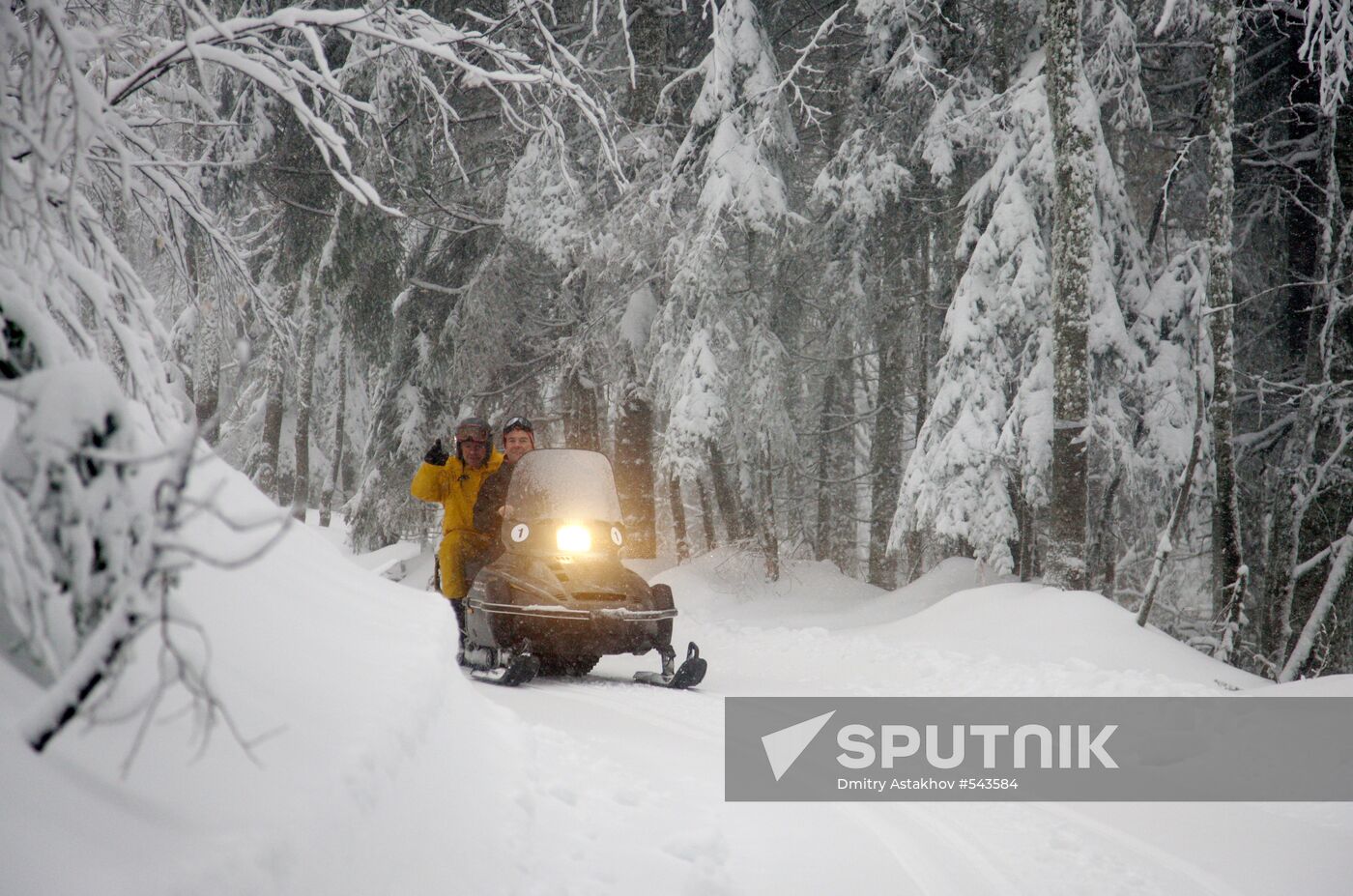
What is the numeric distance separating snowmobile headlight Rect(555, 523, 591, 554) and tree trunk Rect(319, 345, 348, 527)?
15900mm

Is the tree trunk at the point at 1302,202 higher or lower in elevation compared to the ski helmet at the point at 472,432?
higher

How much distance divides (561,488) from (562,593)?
3.52 ft

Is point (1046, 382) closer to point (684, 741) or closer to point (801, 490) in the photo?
point (684, 741)

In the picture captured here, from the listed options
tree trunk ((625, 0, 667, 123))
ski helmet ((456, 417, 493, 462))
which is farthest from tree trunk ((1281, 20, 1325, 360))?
ski helmet ((456, 417, 493, 462))

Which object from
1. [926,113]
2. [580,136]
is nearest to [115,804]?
[580,136]

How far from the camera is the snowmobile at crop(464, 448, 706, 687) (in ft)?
25.0

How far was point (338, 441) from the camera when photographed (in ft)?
86.8

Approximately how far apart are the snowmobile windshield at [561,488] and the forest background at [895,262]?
226 cm

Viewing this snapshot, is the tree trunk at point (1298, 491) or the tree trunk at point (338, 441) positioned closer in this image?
the tree trunk at point (1298, 491)

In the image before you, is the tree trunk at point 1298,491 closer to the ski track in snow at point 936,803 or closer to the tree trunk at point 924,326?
the ski track in snow at point 936,803

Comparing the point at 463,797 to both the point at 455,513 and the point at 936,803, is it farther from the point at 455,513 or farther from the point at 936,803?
the point at 455,513

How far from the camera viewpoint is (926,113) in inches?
541

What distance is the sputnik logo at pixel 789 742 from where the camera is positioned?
17.9 feet

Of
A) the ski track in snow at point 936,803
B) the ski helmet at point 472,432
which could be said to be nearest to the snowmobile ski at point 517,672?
the ski track in snow at point 936,803
